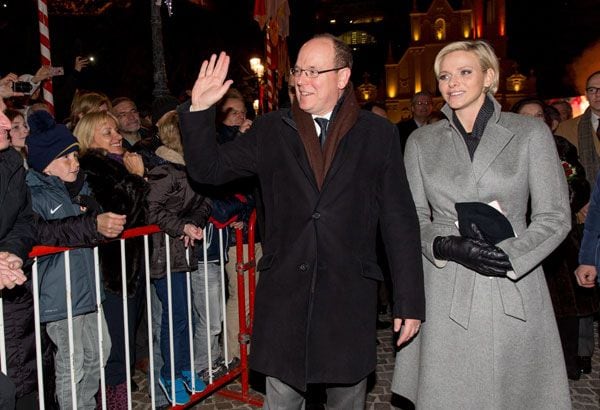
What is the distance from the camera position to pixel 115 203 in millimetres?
4082

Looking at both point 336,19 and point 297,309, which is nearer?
point 297,309

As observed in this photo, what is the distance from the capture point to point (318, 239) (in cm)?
291

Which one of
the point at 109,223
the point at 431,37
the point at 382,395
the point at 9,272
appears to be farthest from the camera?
the point at 431,37

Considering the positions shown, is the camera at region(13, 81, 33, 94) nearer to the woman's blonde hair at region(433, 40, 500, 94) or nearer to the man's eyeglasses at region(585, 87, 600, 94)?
the woman's blonde hair at region(433, 40, 500, 94)

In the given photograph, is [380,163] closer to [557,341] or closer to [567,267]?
[557,341]

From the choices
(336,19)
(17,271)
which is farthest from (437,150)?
(336,19)

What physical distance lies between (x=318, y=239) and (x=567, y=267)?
122 inches

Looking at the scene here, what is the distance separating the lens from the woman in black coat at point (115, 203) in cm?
406

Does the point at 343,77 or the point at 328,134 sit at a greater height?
the point at 343,77

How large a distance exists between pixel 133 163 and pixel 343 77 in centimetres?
207

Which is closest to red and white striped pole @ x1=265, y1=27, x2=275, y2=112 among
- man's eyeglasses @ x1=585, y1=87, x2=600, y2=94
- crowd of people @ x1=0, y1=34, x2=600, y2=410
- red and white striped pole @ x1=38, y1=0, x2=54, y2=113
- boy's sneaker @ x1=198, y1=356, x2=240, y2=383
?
red and white striped pole @ x1=38, y1=0, x2=54, y2=113

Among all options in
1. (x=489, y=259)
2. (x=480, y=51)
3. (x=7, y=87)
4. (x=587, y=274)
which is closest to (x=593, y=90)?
(x=587, y=274)

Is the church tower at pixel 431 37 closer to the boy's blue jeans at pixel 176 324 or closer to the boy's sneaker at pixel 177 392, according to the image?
the boy's blue jeans at pixel 176 324

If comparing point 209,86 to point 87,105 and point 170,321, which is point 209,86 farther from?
point 87,105
